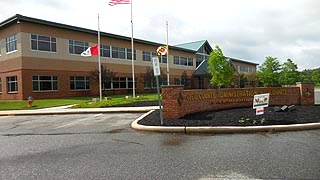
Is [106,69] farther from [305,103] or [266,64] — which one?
[266,64]

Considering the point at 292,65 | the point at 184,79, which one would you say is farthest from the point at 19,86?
the point at 292,65

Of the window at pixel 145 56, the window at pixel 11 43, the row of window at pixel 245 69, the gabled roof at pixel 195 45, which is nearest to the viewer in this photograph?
the window at pixel 11 43

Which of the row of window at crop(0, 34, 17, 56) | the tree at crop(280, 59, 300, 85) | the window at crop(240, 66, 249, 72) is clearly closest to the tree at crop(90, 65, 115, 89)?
the row of window at crop(0, 34, 17, 56)

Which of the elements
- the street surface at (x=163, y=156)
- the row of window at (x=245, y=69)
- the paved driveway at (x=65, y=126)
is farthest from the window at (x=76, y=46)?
the row of window at (x=245, y=69)

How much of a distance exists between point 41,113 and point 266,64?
57.7m

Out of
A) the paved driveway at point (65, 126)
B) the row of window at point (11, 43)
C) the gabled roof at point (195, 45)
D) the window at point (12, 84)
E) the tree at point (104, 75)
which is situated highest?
the gabled roof at point (195, 45)

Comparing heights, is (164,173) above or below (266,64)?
below

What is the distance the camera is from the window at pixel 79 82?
3516 centimetres

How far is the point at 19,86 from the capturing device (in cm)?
3030

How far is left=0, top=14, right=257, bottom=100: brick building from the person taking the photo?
1197 inches

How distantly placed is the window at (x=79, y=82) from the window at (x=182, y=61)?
21.3m

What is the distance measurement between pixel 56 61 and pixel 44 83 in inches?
117

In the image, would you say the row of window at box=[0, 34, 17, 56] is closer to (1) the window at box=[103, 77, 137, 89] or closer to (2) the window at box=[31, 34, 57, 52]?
(2) the window at box=[31, 34, 57, 52]

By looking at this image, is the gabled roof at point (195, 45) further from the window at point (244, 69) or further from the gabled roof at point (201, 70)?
the window at point (244, 69)
